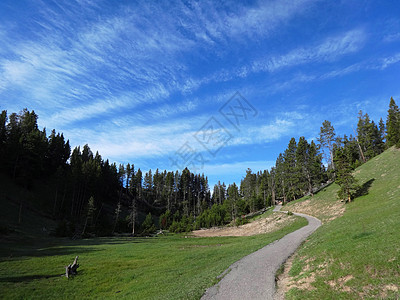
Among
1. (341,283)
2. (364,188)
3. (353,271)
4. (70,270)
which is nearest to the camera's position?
(341,283)

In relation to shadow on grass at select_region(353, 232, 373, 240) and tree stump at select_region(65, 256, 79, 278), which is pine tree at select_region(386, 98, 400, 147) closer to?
shadow on grass at select_region(353, 232, 373, 240)

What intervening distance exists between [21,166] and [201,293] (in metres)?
92.2

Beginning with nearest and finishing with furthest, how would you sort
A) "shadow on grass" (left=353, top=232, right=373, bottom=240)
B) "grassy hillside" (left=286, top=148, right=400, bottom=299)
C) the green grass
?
"grassy hillside" (left=286, top=148, right=400, bottom=299) → "shadow on grass" (left=353, top=232, right=373, bottom=240) → the green grass

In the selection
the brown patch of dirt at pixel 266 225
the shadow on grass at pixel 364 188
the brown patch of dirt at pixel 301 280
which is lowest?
the brown patch of dirt at pixel 301 280

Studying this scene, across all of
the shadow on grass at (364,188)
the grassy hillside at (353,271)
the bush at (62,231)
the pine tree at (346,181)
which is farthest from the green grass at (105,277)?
the shadow on grass at (364,188)

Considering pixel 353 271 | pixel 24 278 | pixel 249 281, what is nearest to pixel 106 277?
pixel 24 278

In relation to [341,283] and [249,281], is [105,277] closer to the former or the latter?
[249,281]

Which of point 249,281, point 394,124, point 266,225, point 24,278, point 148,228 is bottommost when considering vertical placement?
point 24,278

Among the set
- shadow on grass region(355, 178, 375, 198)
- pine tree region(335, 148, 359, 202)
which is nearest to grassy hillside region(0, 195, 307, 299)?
pine tree region(335, 148, 359, 202)

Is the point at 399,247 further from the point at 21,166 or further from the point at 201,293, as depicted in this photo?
the point at 21,166

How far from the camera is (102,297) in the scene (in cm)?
1789

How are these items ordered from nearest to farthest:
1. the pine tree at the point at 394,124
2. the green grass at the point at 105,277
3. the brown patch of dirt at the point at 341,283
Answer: the brown patch of dirt at the point at 341,283 < the green grass at the point at 105,277 < the pine tree at the point at 394,124

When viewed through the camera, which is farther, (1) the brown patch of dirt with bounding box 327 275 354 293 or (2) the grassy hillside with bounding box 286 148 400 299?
(1) the brown patch of dirt with bounding box 327 275 354 293

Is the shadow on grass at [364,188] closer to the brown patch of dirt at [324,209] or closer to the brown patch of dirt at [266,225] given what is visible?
the brown patch of dirt at [324,209]
